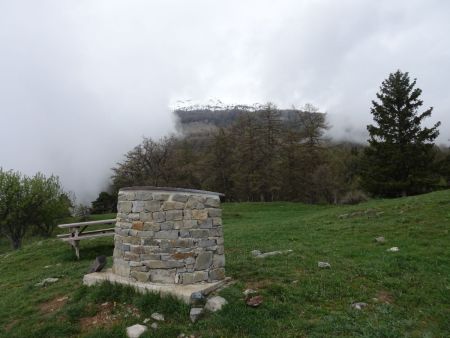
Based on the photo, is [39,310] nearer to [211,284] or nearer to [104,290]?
[104,290]

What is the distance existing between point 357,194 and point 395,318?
110 ft

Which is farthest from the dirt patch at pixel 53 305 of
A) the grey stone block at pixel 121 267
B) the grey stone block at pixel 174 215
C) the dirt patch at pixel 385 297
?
the dirt patch at pixel 385 297

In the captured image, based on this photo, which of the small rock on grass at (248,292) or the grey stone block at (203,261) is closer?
the small rock on grass at (248,292)

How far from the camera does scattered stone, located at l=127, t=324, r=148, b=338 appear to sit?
6.07 meters

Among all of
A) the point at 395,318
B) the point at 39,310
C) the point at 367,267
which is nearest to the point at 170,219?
the point at 39,310

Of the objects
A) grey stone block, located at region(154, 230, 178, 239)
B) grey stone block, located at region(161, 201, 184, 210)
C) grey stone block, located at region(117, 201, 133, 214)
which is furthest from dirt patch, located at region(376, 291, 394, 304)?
grey stone block, located at region(117, 201, 133, 214)

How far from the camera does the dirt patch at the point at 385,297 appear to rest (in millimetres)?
7060

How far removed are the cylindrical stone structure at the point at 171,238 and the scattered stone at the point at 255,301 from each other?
45.3 inches

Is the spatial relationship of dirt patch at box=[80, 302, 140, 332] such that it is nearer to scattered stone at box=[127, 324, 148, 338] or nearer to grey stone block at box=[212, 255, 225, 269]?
scattered stone at box=[127, 324, 148, 338]

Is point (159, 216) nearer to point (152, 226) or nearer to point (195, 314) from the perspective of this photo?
point (152, 226)

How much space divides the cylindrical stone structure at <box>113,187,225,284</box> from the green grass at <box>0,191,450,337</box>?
56cm

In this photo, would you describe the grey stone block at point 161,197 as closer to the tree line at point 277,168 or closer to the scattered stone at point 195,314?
the scattered stone at point 195,314

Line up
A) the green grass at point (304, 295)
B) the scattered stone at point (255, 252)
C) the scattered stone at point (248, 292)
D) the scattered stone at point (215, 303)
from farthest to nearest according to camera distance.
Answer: the scattered stone at point (255, 252) → the scattered stone at point (248, 292) → the scattered stone at point (215, 303) → the green grass at point (304, 295)

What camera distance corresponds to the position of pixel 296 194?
141ft
